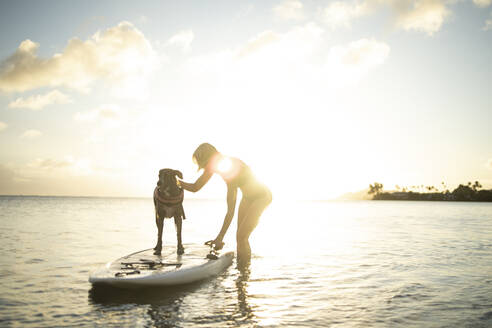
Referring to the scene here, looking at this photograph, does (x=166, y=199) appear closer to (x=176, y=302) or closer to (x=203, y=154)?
(x=203, y=154)

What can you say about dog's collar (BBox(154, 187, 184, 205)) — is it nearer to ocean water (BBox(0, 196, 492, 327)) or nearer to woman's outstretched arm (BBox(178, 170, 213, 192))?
woman's outstretched arm (BBox(178, 170, 213, 192))

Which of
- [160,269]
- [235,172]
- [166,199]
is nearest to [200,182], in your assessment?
[235,172]

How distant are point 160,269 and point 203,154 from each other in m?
2.61

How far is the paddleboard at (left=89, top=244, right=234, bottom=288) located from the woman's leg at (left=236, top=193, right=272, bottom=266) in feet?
2.17

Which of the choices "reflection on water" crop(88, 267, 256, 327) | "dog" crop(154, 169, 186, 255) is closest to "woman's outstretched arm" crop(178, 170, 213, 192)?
"dog" crop(154, 169, 186, 255)

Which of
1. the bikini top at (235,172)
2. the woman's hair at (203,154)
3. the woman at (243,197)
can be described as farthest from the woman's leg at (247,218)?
the woman's hair at (203,154)

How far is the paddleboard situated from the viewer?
22.5 feet

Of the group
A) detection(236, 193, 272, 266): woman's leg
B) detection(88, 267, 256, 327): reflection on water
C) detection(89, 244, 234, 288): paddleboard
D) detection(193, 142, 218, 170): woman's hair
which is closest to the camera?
detection(88, 267, 256, 327): reflection on water

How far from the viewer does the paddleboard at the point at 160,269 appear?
6859mm

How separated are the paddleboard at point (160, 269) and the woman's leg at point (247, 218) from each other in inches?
26.0

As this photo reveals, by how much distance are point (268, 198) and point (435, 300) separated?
426 centimetres

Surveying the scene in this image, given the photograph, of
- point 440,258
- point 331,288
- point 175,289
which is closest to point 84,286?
point 175,289

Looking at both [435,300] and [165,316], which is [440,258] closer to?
[435,300]

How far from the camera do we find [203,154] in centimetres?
813
